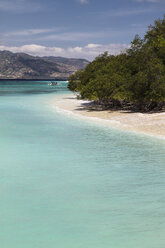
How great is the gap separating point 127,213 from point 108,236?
1.51 m

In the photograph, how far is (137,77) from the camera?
108 feet

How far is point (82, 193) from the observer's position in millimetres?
11461

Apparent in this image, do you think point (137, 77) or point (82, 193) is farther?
point (137, 77)

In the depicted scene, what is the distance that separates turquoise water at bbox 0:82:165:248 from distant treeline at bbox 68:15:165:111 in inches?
468

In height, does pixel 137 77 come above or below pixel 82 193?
above

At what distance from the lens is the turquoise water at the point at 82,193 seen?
834 centimetres

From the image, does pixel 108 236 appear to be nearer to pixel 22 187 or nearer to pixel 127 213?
pixel 127 213

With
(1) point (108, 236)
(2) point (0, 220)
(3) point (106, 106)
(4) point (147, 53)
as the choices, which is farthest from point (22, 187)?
(3) point (106, 106)

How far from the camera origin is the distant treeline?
103 ft

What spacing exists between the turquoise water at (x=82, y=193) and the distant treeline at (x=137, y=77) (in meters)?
11.9

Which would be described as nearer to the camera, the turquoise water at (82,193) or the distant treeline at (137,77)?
the turquoise water at (82,193)

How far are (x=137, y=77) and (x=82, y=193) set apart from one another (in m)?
23.4

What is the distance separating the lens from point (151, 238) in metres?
8.15

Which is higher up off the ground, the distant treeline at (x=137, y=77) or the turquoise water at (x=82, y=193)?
the distant treeline at (x=137, y=77)
